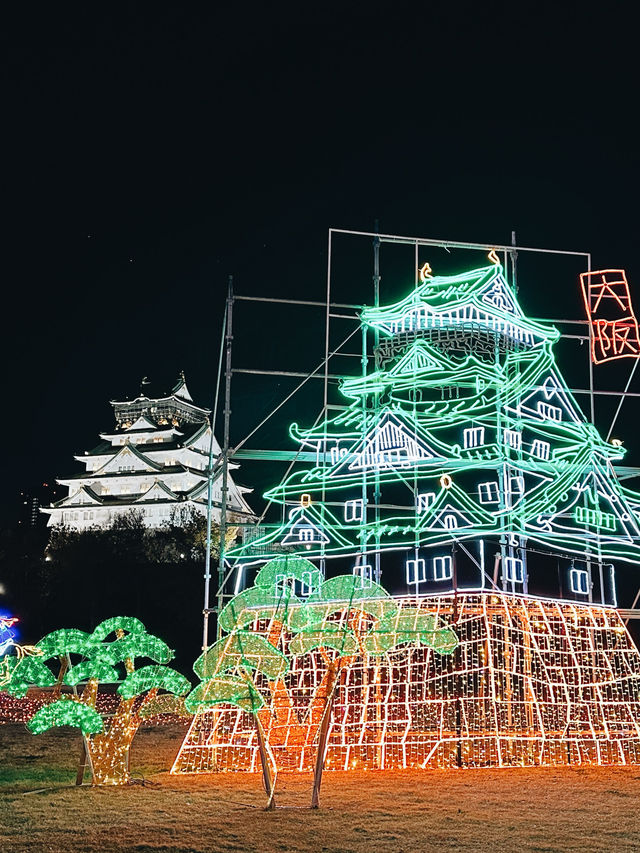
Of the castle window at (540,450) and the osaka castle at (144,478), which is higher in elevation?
the osaka castle at (144,478)

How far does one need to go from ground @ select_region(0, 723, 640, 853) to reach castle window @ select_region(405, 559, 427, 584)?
2.24 m

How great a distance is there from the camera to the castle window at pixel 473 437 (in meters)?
13.4

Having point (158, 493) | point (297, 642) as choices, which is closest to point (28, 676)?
point (297, 642)

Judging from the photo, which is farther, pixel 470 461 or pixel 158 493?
pixel 158 493

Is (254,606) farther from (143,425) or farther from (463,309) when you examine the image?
(143,425)

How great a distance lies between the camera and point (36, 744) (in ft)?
47.9

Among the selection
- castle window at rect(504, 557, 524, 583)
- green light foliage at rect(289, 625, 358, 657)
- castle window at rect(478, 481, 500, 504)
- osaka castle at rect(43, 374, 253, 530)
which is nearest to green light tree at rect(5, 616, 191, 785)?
green light foliage at rect(289, 625, 358, 657)

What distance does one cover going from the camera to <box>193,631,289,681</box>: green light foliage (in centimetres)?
897

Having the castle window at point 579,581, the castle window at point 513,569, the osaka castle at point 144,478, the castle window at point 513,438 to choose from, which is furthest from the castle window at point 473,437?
the osaka castle at point 144,478

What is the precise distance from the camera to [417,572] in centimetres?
1184

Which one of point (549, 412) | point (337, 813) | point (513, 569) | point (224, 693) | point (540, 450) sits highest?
point (549, 412)

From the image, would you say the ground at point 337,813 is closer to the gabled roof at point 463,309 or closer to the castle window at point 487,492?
the castle window at point 487,492

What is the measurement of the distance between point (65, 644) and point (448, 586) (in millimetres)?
4389

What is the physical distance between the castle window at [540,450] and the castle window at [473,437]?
110 cm
